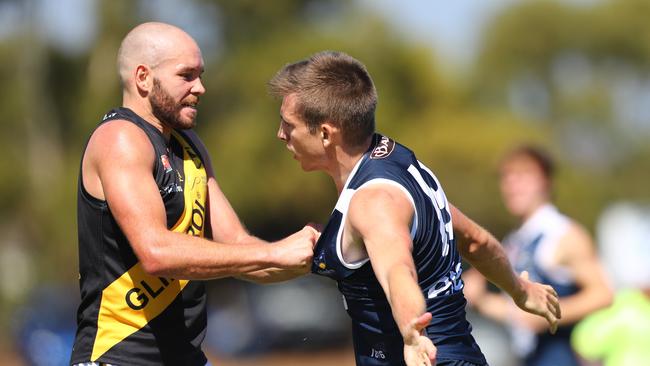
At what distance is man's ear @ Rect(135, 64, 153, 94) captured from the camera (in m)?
5.25

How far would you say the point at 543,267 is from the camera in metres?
7.72

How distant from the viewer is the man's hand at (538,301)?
529 centimetres

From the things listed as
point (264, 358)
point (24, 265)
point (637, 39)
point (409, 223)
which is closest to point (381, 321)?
point (409, 223)

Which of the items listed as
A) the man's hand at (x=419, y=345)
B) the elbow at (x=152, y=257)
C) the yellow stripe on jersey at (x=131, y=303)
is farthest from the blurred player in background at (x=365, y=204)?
the yellow stripe on jersey at (x=131, y=303)

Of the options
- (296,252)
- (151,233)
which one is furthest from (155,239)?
(296,252)

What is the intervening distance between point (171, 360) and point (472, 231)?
1554mm

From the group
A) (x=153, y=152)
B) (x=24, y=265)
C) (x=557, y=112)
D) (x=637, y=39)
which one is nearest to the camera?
(x=153, y=152)

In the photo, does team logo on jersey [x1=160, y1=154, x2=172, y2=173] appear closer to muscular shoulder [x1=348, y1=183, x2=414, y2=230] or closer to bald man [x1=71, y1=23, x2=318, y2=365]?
bald man [x1=71, y1=23, x2=318, y2=365]

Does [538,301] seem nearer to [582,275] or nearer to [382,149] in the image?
[382,149]

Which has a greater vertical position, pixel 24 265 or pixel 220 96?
pixel 220 96

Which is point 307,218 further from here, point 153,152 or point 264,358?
point 153,152

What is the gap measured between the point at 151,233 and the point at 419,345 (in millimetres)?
1416

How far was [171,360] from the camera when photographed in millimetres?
5223

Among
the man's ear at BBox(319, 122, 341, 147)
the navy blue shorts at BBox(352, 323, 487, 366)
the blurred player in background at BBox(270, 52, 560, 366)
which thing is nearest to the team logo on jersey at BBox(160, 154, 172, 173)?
the blurred player in background at BBox(270, 52, 560, 366)
